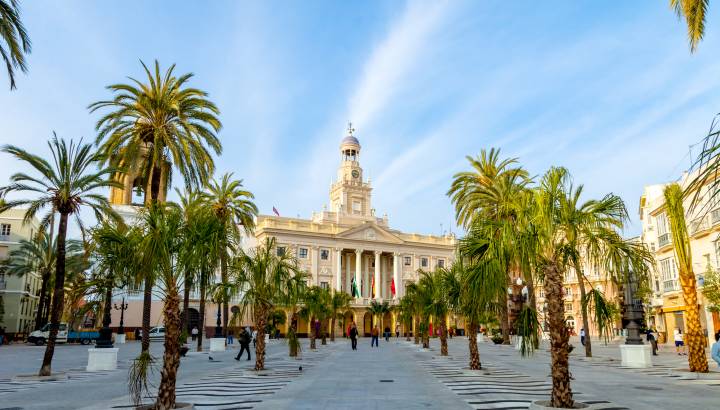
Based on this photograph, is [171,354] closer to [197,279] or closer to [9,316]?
[197,279]

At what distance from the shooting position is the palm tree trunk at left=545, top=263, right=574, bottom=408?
31.2ft

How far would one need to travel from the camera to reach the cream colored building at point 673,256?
34594 mm

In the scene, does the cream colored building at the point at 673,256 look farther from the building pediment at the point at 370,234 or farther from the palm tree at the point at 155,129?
the building pediment at the point at 370,234

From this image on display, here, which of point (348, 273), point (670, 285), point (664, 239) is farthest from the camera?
point (348, 273)

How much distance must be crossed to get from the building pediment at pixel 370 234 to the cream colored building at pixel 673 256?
3795 cm

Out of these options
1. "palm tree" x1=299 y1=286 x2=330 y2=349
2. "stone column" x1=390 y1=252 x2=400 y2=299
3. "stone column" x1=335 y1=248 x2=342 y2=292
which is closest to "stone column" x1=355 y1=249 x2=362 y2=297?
"stone column" x1=335 y1=248 x2=342 y2=292

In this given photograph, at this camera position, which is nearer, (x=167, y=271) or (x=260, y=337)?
(x=167, y=271)

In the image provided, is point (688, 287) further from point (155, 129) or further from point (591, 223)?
point (155, 129)

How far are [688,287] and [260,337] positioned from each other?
15.8 m

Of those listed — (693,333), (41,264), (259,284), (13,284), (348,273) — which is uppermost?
(348,273)

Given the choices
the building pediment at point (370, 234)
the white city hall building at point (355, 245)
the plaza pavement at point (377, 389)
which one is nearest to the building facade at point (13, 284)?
the white city hall building at point (355, 245)

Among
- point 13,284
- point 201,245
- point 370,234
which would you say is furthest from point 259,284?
point 370,234

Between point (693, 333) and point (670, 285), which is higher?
point (670, 285)

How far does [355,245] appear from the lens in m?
82.2
